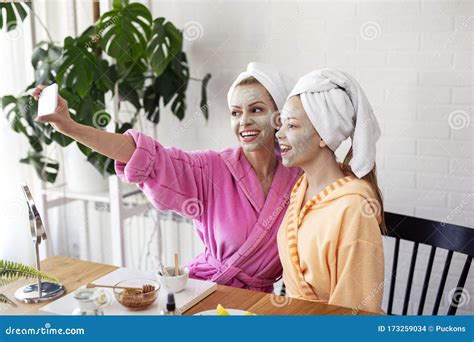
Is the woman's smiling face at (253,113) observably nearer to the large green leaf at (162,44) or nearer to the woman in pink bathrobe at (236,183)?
the woman in pink bathrobe at (236,183)

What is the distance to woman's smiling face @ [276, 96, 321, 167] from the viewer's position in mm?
1537

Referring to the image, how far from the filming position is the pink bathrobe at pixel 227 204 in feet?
5.71

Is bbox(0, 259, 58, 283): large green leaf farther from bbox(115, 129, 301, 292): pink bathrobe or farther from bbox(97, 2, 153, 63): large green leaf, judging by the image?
bbox(97, 2, 153, 63): large green leaf

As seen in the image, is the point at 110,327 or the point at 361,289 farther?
the point at 361,289

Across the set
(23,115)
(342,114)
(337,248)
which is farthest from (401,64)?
(23,115)

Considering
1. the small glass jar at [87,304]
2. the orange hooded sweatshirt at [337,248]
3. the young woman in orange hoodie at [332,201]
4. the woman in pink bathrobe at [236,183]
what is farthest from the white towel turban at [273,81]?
the small glass jar at [87,304]

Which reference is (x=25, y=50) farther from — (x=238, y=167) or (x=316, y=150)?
(x=316, y=150)

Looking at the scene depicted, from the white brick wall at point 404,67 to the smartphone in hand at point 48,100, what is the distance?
1.21 meters

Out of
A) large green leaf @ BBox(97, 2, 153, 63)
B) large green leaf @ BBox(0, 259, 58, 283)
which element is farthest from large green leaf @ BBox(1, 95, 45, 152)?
large green leaf @ BBox(0, 259, 58, 283)

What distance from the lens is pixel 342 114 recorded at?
149cm

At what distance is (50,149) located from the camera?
9.43 feet

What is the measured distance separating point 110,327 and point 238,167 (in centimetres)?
73

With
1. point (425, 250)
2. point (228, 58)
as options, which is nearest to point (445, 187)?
point (425, 250)

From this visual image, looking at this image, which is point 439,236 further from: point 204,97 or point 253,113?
point 204,97
